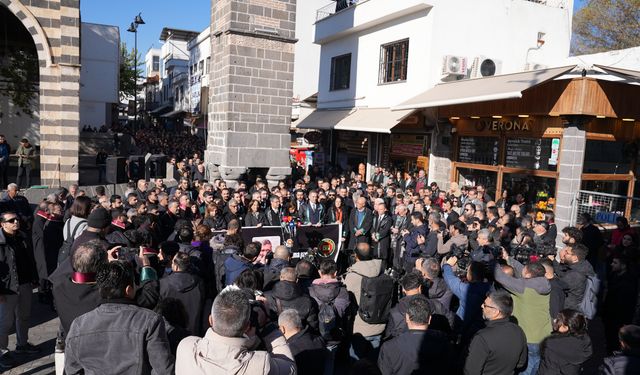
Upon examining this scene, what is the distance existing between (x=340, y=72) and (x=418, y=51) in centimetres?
566

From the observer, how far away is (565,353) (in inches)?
165

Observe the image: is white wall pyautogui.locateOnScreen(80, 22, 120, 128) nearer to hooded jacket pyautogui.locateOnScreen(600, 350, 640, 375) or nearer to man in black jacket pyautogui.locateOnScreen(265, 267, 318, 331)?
man in black jacket pyautogui.locateOnScreen(265, 267, 318, 331)

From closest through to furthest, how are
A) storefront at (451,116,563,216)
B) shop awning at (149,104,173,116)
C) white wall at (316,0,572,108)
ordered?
1. storefront at (451,116,563,216)
2. white wall at (316,0,572,108)
3. shop awning at (149,104,173,116)

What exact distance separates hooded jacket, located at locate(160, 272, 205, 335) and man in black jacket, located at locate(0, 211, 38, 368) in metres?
2.17

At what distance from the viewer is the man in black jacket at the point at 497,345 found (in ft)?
12.5

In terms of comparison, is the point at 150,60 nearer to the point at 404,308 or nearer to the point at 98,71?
the point at 98,71

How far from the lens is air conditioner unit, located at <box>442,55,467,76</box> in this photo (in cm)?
1473

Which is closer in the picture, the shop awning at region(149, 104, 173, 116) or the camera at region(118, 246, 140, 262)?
the camera at region(118, 246, 140, 262)

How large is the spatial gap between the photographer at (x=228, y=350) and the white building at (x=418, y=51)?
517 inches

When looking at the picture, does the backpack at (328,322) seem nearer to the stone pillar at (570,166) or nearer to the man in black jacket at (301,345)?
the man in black jacket at (301,345)

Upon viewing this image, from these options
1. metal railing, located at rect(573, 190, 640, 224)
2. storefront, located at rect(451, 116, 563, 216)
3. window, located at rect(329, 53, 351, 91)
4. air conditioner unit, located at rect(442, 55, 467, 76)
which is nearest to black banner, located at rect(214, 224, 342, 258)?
metal railing, located at rect(573, 190, 640, 224)

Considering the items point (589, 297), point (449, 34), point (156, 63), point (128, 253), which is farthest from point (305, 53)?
point (156, 63)

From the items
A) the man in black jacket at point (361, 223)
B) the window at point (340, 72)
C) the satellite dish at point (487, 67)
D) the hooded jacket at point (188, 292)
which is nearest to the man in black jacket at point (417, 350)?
the hooded jacket at point (188, 292)

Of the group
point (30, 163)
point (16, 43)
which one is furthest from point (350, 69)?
point (16, 43)
